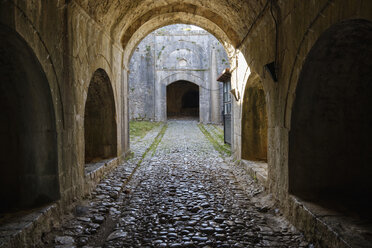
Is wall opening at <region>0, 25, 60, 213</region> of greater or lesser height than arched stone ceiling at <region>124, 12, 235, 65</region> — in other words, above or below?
below

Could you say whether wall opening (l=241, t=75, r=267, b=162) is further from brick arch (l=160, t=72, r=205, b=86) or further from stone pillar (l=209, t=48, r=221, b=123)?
brick arch (l=160, t=72, r=205, b=86)

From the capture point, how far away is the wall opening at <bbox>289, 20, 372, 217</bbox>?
10.2 ft

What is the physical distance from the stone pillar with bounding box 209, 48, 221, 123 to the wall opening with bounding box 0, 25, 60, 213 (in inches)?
670

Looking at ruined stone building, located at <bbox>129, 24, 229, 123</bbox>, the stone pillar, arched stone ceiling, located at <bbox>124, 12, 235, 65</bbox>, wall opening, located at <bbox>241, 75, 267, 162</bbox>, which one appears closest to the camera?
wall opening, located at <bbox>241, 75, 267, 162</bbox>

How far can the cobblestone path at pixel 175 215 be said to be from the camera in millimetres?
3078

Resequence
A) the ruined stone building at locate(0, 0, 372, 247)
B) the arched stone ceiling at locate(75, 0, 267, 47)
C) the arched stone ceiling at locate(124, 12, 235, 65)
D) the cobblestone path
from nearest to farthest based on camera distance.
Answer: the ruined stone building at locate(0, 0, 372, 247), the cobblestone path, the arched stone ceiling at locate(75, 0, 267, 47), the arched stone ceiling at locate(124, 12, 235, 65)

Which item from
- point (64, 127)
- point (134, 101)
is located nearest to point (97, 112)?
point (64, 127)

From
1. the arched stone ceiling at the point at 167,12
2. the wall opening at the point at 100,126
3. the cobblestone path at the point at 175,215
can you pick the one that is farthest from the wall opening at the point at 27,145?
the wall opening at the point at 100,126

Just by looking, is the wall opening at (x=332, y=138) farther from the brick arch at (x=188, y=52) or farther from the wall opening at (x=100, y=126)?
the brick arch at (x=188, y=52)

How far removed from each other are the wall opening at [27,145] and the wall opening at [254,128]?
448 centimetres

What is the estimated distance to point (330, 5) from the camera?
2.39 m

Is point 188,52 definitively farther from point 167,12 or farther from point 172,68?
point 167,12

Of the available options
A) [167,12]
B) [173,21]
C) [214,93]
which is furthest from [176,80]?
[167,12]

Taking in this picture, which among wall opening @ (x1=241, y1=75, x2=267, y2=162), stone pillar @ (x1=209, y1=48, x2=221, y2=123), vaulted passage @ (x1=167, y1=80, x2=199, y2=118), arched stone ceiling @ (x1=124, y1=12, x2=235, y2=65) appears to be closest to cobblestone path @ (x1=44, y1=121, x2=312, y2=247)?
wall opening @ (x1=241, y1=75, x2=267, y2=162)
